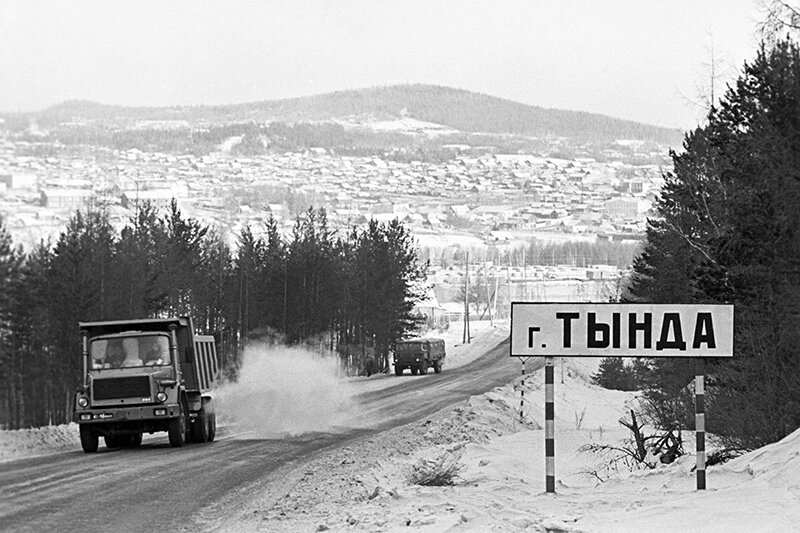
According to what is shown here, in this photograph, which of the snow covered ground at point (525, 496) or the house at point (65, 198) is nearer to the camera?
the snow covered ground at point (525, 496)

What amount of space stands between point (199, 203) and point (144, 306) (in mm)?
36586

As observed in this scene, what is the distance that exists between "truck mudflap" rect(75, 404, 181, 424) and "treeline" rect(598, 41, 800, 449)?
10094 mm

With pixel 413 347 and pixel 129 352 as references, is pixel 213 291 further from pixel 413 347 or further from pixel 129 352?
pixel 129 352

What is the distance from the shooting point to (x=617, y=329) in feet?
43.1

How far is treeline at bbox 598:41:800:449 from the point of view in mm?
22047

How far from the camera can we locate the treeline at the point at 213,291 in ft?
147

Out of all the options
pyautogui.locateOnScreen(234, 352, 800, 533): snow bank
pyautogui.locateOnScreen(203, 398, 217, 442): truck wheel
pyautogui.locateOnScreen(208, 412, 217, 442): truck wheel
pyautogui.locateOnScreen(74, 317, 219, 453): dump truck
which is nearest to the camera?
pyautogui.locateOnScreen(234, 352, 800, 533): snow bank

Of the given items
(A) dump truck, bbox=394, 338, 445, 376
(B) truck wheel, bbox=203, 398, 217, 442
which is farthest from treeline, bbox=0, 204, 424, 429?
(A) dump truck, bbox=394, 338, 445, 376

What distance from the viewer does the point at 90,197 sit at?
41.1 metres

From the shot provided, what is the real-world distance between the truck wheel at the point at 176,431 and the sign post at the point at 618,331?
1226cm

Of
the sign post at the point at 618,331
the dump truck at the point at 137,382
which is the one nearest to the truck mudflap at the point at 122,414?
the dump truck at the point at 137,382

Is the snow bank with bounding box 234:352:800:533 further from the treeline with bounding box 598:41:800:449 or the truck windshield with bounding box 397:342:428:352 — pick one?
the truck windshield with bounding box 397:342:428:352

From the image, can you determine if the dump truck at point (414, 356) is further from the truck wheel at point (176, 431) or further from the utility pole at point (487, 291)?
the utility pole at point (487, 291)

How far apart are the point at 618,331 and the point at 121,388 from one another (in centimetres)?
1298
